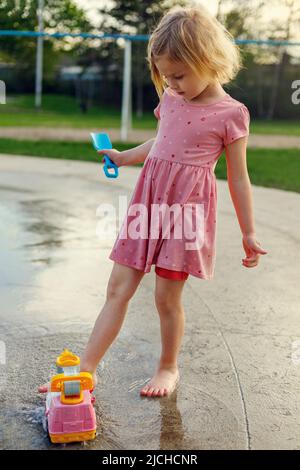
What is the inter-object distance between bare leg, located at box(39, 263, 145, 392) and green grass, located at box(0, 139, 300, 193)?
17.3ft

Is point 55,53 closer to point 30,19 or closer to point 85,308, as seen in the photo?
point 30,19

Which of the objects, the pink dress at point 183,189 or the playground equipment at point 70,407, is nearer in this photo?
the playground equipment at point 70,407

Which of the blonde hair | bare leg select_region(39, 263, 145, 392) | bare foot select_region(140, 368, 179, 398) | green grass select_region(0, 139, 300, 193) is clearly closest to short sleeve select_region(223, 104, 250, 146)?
the blonde hair

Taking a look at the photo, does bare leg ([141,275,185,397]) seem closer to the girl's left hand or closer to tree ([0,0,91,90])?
the girl's left hand

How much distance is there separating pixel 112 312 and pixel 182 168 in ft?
1.80

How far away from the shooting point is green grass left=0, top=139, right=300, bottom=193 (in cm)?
823

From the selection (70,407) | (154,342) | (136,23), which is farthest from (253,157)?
(136,23)

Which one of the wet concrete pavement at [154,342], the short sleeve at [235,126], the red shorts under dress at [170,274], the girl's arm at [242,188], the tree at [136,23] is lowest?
the tree at [136,23]

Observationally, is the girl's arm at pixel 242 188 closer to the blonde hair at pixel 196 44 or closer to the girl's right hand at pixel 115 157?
the blonde hair at pixel 196 44

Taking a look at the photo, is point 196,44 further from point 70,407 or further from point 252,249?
point 70,407

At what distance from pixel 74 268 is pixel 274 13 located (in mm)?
27021

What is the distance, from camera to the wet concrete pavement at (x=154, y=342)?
86.4 inches

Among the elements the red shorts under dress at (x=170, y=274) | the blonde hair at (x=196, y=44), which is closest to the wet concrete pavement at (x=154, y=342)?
the red shorts under dress at (x=170, y=274)
